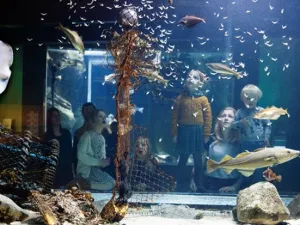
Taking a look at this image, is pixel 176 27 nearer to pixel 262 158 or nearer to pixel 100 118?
pixel 100 118

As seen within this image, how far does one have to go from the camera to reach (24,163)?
15.8 ft

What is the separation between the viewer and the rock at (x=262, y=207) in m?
4.46

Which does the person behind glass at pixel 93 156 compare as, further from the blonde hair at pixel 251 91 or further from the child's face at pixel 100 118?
the blonde hair at pixel 251 91

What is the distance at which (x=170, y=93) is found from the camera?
9.11m

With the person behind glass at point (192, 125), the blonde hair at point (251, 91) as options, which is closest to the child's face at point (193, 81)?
the person behind glass at point (192, 125)

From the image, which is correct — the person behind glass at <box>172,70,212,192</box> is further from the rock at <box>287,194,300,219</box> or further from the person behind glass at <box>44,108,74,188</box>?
the rock at <box>287,194,300,219</box>

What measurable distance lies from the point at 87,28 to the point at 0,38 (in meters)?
2.11

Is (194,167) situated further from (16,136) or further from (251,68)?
(16,136)

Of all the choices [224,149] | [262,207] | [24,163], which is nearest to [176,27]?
[224,149]

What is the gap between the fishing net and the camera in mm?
4656

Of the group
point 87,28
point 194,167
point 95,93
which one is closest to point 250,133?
point 194,167

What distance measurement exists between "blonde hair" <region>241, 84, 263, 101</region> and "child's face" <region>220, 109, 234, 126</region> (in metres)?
0.45

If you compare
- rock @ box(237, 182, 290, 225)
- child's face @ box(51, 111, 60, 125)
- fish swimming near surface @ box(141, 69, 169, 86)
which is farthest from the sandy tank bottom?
child's face @ box(51, 111, 60, 125)

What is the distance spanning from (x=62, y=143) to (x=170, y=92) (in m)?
2.95
